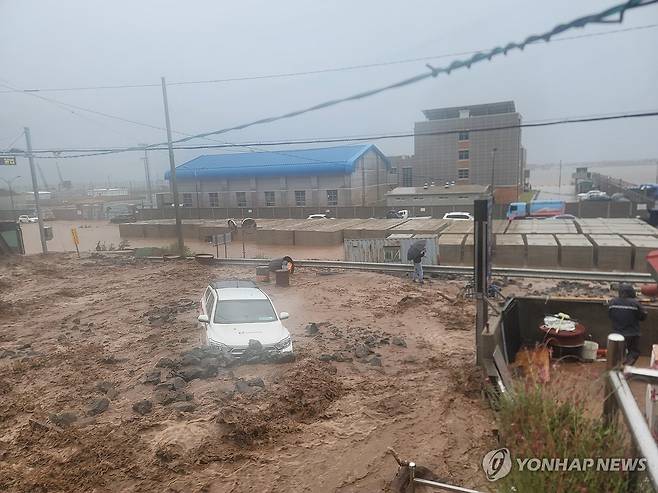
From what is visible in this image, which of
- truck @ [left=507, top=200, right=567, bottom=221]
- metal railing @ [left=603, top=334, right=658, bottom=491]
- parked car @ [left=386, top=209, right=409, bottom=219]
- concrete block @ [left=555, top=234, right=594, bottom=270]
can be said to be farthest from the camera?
parked car @ [left=386, top=209, right=409, bottom=219]

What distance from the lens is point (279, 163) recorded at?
5412cm

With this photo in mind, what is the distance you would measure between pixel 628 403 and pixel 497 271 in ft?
53.8

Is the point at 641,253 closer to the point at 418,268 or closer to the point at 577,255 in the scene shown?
the point at 577,255

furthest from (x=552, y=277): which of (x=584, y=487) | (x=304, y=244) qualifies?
(x=304, y=244)

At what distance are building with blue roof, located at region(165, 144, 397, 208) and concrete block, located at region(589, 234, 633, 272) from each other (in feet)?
105

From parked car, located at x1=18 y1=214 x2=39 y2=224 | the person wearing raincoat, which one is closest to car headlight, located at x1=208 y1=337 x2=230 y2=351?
the person wearing raincoat

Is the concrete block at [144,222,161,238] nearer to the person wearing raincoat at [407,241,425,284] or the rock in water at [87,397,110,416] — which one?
the person wearing raincoat at [407,241,425,284]

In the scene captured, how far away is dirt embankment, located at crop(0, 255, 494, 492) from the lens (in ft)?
19.8

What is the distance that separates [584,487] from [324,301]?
13142 mm

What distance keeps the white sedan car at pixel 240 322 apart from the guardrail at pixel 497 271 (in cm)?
952

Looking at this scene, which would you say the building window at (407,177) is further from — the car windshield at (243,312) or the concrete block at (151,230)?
the car windshield at (243,312)

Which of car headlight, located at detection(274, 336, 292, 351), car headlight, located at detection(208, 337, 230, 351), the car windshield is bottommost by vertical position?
car headlight, located at detection(274, 336, 292, 351)

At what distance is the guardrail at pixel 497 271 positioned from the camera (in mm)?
16078

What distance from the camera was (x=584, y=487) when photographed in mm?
2811
